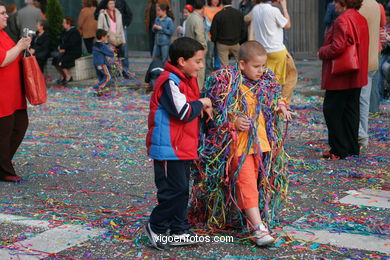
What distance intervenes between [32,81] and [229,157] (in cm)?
308

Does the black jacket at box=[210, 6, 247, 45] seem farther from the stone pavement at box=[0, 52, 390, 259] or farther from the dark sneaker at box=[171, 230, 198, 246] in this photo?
the dark sneaker at box=[171, 230, 198, 246]

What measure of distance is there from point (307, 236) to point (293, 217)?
21.2 inches

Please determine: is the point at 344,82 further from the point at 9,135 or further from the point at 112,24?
the point at 112,24

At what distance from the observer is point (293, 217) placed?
19.0ft

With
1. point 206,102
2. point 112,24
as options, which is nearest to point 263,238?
point 206,102

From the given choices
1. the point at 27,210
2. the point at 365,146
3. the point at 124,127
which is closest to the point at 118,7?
the point at 124,127

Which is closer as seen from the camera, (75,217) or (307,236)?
(307,236)

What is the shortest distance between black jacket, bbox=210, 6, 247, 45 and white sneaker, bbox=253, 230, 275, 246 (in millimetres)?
8295

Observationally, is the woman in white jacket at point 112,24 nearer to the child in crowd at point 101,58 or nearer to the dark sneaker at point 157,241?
the child in crowd at point 101,58

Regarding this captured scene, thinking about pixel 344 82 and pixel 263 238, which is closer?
pixel 263 238

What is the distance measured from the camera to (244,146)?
5109mm

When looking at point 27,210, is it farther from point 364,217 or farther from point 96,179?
point 364,217

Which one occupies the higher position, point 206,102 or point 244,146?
point 206,102

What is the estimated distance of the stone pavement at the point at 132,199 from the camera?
16.6 ft
